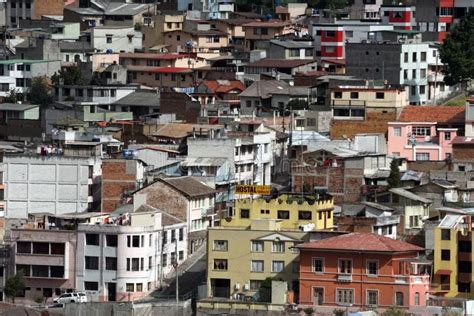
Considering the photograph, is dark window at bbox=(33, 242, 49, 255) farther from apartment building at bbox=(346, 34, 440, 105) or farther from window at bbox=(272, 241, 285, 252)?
apartment building at bbox=(346, 34, 440, 105)

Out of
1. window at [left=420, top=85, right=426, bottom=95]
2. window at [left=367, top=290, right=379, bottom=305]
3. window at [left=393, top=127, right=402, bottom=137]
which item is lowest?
window at [left=367, top=290, right=379, bottom=305]

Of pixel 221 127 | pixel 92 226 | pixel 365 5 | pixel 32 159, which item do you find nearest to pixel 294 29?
pixel 365 5

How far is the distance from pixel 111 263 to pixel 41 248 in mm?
1652

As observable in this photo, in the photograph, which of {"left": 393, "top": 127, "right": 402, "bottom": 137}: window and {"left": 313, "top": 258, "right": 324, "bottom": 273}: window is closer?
{"left": 313, "top": 258, "right": 324, "bottom": 273}: window

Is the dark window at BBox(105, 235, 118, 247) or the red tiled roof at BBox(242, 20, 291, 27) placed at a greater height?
the red tiled roof at BBox(242, 20, 291, 27)

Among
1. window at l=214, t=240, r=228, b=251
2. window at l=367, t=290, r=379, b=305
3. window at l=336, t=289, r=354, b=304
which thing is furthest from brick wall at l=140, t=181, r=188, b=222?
window at l=367, t=290, r=379, b=305

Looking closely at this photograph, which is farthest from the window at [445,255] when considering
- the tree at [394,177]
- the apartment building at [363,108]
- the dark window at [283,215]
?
the apartment building at [363,108]

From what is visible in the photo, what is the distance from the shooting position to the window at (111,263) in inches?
2224

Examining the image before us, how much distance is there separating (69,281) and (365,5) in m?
45.1

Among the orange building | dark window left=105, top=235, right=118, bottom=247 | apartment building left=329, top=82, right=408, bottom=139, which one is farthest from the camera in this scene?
apartment building left=329, top=82, right=408, bottom=139

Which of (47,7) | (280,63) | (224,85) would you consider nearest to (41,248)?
(224,85)

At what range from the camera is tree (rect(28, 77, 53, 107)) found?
80.6 meters

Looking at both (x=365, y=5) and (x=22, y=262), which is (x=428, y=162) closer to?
(x=22, y=262)

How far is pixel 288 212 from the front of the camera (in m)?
56.9
